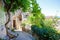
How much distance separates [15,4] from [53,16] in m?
6.61

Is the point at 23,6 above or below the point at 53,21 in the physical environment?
above

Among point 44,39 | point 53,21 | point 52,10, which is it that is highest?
point 52,10

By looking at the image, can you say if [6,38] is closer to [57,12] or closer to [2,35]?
[2,35]

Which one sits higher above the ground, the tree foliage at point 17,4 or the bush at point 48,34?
the tree foliage at point 17,4

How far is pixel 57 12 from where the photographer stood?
14961mm

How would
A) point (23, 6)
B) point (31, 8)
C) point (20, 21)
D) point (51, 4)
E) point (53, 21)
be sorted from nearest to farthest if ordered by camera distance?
point (23, 6) → point (31, 8) → point (53, 21) → point (51, 4) → point (20, 21)

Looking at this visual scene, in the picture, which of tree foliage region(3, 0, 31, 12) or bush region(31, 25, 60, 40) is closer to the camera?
tree foliage region(3, 0, 31, 12)

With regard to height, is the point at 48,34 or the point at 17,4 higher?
the point at 17,4

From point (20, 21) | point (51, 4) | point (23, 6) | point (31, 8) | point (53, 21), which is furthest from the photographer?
point (20, 21)

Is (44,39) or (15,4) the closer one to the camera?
(15,4)

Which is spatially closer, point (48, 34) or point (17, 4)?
point (17, 4)

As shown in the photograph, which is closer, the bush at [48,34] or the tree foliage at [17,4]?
the tree foliage at [17,4]

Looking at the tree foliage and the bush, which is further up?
the tree foliage

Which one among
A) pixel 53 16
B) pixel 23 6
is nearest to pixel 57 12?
pixel 53 16
